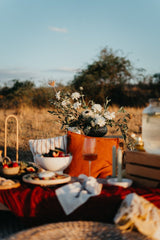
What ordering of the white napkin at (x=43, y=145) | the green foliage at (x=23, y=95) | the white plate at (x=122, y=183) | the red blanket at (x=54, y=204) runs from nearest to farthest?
the red blanket at (x=54, y=204), the white plate at (x=122, y=183), the white napkin at (x=43, y=145), the green foliage at (x=23, y=95)

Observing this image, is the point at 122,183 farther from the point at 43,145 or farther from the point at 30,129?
the point at 30,129

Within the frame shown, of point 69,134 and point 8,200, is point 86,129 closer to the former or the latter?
point 69,134

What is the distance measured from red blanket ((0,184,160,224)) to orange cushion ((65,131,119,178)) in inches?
40.0

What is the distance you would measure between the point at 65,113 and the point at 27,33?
8750mm

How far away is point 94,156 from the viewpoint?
2.09 m

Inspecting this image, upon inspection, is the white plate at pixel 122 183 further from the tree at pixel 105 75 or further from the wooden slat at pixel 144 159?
the tree at pixel 105 75

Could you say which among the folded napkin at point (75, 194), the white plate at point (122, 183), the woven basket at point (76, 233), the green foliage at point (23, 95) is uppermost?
the green foliage at point (23, 95)

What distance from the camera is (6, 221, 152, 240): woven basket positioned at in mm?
1480

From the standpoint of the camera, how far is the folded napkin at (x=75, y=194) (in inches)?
72.9

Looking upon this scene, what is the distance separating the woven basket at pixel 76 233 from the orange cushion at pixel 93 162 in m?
1.43

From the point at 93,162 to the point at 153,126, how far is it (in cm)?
104

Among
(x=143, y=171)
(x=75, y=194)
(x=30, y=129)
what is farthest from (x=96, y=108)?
(x=30, y=129)

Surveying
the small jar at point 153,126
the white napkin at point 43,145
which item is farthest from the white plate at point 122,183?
the white napkin at point 43,145

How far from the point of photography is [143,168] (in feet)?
7.09
